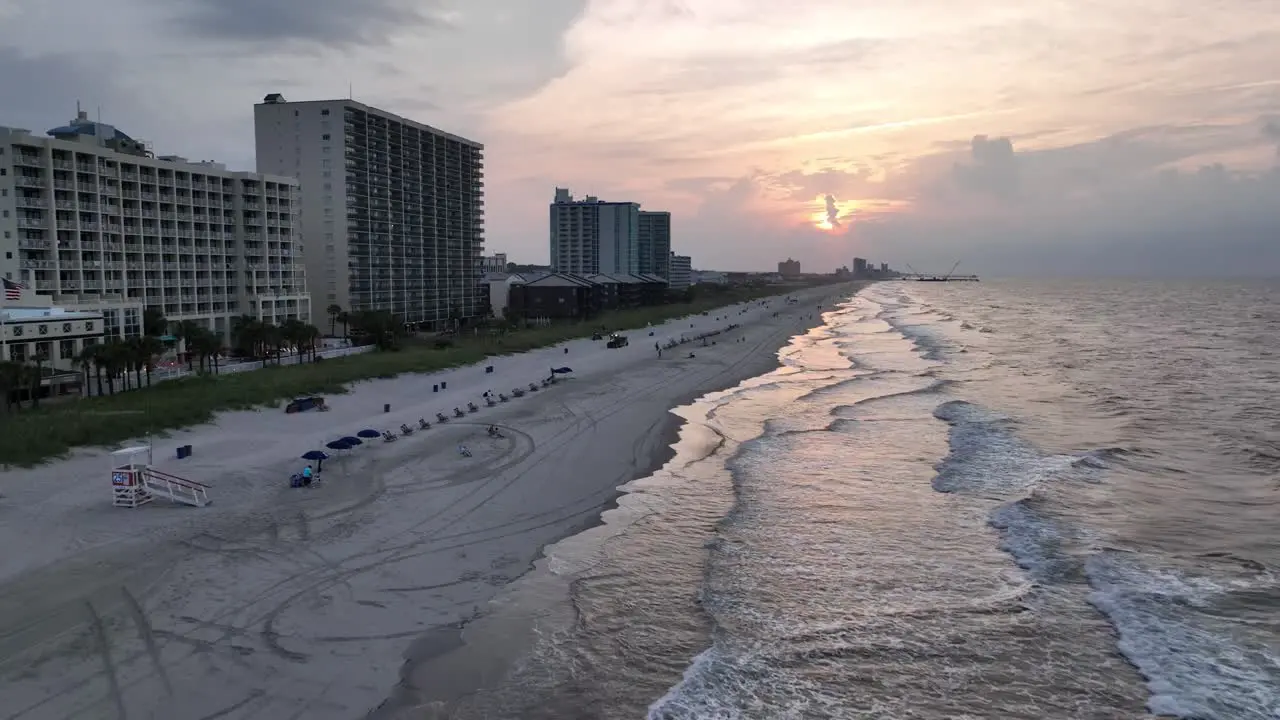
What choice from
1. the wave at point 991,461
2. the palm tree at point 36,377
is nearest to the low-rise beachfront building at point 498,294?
the palm tree at point 36,377

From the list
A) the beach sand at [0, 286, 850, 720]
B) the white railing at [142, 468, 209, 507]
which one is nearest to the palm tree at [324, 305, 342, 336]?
the beach sand at [0, 286, 850, 720]

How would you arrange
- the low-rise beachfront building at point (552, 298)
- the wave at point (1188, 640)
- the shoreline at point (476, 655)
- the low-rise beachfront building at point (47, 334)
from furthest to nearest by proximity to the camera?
the low-rise beachfront building at point (552, 298)
the low-rise beachfront building at point (47, 334)
the wave at point (1188, 640)
the shoreline at point (476, 655)

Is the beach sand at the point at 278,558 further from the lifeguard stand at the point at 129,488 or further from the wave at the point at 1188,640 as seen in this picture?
the wave at the point at 1188,640

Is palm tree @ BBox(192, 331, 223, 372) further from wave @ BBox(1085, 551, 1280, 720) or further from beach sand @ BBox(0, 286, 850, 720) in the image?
wave @ BBox(1085, 551, 1280, 720)

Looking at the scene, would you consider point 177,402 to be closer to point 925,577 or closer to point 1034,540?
point 925,577

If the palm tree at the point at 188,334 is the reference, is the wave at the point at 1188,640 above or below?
below

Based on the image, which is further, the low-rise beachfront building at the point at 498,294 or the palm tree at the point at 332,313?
the low-rise beachfront building at the point at 498,294
